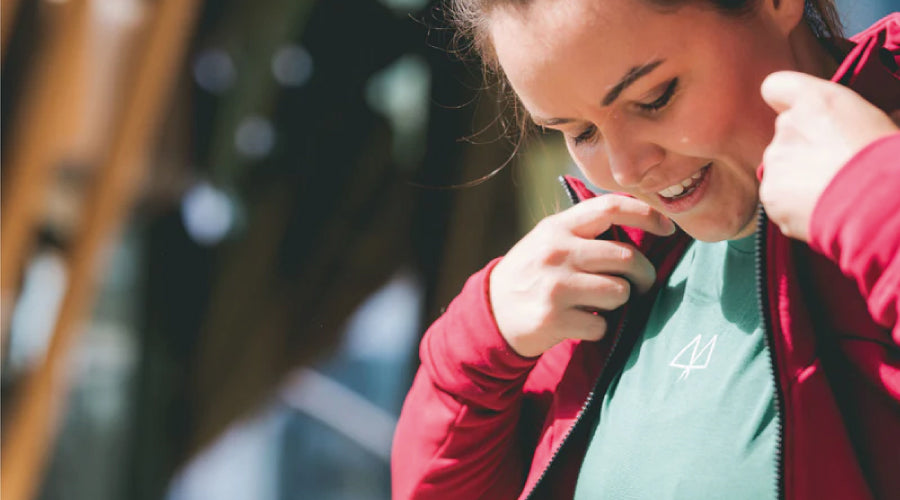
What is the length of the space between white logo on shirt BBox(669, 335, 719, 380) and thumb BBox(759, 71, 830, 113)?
213 millimetres

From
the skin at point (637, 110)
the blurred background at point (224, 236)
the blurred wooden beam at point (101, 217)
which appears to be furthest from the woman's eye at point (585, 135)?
the blurred wooden beam at point (101, 217)

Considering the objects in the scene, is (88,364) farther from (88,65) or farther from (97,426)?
(88,65)

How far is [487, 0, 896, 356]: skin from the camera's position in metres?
0.72

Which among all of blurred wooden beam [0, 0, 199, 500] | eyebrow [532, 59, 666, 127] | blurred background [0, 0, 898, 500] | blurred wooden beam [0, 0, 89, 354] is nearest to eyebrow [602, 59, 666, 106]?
eyebrow [532, 59, 666, 127]

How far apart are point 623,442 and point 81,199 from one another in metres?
1.82

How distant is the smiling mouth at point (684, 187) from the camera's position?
0.76 meters

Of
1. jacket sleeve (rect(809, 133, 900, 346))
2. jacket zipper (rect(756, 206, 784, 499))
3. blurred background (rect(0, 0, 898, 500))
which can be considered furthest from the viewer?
blurred background (rect(0, 0, 898, 500))

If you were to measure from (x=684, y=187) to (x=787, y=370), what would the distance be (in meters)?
0.17

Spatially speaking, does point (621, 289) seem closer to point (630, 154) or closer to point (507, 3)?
point (630, 154)

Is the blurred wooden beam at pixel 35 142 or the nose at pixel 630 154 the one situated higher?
the nose at pixel 630 154

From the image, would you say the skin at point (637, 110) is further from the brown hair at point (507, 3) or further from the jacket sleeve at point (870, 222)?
the jacket sleeve at point (870, 222)

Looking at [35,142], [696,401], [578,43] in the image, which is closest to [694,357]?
[696,401]

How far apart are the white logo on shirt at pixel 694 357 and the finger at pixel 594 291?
0.08 metres

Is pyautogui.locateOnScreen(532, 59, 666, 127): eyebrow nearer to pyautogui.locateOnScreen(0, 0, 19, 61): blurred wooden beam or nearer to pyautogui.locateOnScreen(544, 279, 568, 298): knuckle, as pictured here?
pyautogui.locateOnScreen(544, 279, 568, 298): knuckle
